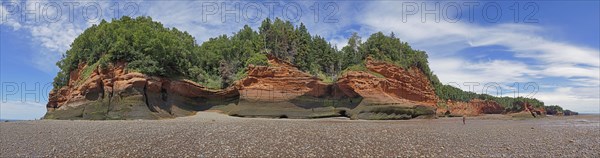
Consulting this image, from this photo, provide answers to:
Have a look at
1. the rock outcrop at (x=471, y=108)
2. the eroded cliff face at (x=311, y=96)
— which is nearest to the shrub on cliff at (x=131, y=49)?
the eroded cliff face at (x=311, y=96)

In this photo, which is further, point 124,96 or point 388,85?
point 388,85

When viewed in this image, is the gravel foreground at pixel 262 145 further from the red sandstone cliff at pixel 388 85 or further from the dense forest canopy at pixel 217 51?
the red sandstone cliff at pixel 388 85

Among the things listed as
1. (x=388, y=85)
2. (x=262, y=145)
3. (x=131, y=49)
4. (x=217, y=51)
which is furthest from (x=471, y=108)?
(x=262, y=145)

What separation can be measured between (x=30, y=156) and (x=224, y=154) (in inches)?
255

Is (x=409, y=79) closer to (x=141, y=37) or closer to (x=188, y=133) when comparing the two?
(x=141, y=37)

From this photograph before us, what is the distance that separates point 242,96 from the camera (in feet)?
131

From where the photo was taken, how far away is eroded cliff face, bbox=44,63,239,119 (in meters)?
33.0

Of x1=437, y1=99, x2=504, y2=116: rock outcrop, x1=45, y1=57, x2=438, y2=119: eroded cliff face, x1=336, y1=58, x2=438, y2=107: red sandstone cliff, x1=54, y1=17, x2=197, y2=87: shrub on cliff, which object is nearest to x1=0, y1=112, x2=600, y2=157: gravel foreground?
x1=45, y1=57, x2=438, y2=119: eroded cliff face

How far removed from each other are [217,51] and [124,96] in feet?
57.1

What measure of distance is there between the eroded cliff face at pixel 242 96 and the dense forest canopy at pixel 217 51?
1.51 m

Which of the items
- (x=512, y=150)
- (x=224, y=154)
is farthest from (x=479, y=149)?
(x=224, y=154)

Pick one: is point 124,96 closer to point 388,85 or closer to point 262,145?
point 262,145

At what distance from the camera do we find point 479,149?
51.1ft

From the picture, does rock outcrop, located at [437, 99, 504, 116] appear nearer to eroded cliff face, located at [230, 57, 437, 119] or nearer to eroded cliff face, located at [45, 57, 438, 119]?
eroded cliff face, located at [230, 57, 437, 119]
